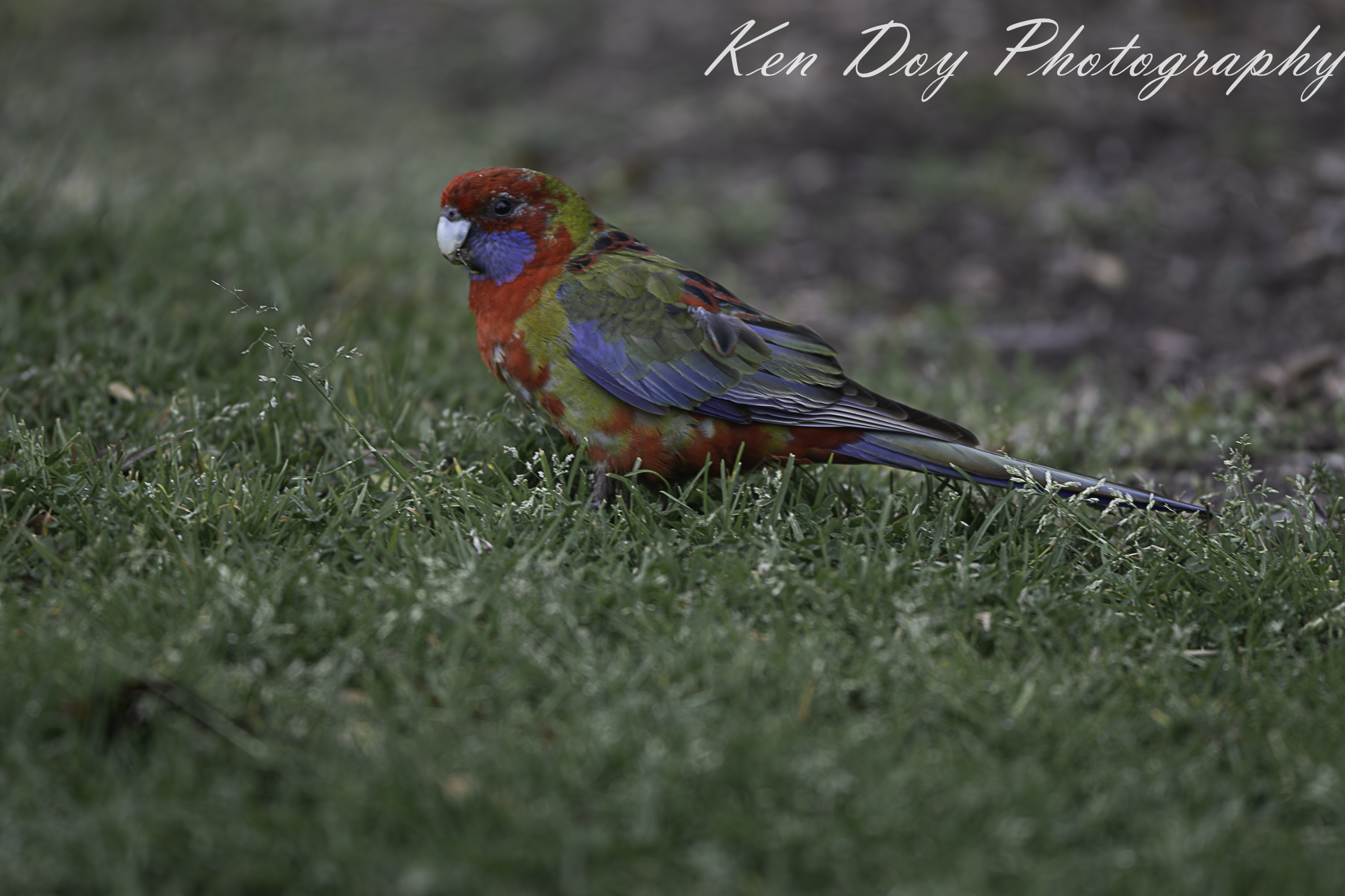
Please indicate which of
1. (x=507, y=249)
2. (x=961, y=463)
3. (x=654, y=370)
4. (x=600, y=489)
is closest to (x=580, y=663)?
(x=600, y=489)

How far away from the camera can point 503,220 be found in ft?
10.3

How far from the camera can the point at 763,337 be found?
10.3 feet

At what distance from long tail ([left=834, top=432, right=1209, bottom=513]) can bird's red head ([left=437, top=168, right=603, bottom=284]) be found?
41.6 inches

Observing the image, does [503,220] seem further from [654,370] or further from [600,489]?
[600,489]

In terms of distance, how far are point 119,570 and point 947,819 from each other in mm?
1881

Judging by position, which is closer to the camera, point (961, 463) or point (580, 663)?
point (580, 663)

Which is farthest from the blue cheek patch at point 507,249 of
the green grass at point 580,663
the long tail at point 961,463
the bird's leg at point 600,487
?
the long tail at point 961,463

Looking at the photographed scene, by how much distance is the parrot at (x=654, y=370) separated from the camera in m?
2.98

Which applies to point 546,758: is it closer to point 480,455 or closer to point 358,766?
point 358,766

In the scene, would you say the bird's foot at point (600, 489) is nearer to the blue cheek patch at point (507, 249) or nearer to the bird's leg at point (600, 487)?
the bird's leg at point (600, 487)

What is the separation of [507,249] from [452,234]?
6.6 inches

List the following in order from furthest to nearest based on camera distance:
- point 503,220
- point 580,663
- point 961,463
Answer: point 503,220 → point 961,463 → point 580,663

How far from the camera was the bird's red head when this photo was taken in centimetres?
311

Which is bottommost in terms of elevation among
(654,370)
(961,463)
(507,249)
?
(961,463)
